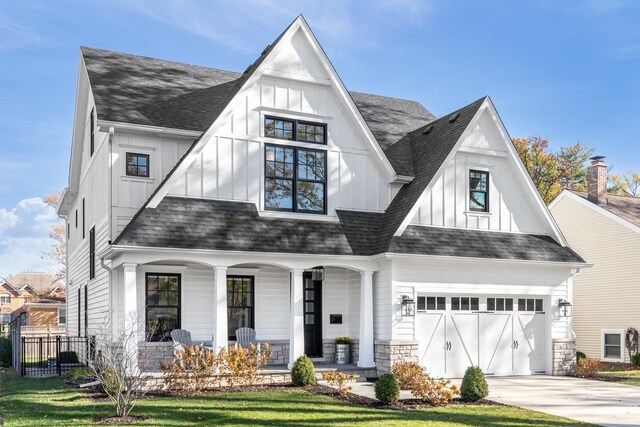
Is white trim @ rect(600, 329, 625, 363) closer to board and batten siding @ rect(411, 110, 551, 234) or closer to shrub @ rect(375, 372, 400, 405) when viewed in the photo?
board and batten siding @ rect(411, 110, 551, 234)

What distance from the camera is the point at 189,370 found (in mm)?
14641

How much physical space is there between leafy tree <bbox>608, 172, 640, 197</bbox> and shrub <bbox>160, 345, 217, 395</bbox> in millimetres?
42927

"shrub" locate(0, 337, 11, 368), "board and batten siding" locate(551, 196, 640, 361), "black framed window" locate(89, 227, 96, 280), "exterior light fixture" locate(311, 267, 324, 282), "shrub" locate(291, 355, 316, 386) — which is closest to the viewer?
"shrub" locate(291, 355, 316, 386)

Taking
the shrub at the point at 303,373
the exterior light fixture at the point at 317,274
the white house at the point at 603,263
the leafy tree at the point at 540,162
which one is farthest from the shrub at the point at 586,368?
the leafy tree at the point at 540,162

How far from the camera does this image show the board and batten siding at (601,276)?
25.1m

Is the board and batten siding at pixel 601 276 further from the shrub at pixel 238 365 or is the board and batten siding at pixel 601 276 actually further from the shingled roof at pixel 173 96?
the shrub at pixel 238 365

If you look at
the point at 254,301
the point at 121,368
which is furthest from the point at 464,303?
the point at 121,368

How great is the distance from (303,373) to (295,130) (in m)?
6.68

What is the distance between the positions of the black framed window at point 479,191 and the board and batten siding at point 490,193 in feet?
0.44

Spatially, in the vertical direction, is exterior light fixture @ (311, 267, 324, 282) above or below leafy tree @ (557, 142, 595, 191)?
below

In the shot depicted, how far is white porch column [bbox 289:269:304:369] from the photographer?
16250 millimetres

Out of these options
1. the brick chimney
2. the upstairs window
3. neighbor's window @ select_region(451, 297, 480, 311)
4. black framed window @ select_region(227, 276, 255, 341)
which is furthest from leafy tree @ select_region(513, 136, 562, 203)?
the upstairs window

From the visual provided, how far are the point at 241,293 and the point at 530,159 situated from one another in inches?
1123

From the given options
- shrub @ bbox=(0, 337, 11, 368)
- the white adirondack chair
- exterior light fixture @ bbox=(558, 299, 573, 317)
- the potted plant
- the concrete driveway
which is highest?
exterior light fixture @ bbox=(558, 299, 573, 317)
